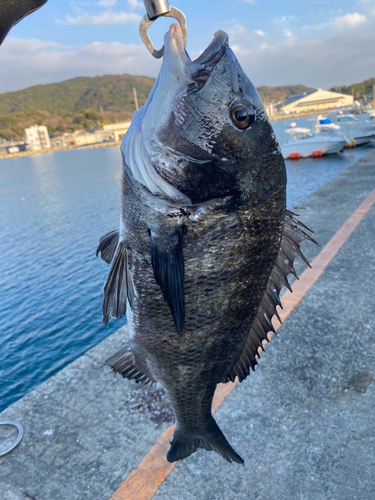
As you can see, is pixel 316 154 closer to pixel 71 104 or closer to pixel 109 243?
pixel 109 243

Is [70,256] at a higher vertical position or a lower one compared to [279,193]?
lower

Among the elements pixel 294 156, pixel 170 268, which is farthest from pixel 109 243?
pixel 294 156

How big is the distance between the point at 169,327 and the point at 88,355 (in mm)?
2908

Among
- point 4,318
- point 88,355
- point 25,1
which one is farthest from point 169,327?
point 4,318

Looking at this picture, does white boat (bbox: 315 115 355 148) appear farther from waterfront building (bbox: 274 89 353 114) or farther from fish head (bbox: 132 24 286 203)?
waterfront building (bbox: 274 89 353 114)

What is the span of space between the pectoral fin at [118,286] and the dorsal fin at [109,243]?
15cm

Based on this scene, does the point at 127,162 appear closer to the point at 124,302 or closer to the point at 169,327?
the point at 124,302

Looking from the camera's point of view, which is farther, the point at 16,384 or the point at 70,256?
the point at 70,256

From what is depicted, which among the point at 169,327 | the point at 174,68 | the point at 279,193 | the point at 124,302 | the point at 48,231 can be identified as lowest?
the point at 48,231

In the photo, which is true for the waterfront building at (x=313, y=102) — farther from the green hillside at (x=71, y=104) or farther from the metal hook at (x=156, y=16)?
the metal hook at (x=156, y=16)

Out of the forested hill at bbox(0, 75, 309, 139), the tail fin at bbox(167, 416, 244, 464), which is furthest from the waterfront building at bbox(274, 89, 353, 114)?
the tail fin at bbox(167, 416, 244, 464)

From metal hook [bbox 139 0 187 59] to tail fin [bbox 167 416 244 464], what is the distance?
2.14 m

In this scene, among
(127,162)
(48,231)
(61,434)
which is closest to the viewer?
(127,162)

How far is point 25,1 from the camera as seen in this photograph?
3.84 ft
